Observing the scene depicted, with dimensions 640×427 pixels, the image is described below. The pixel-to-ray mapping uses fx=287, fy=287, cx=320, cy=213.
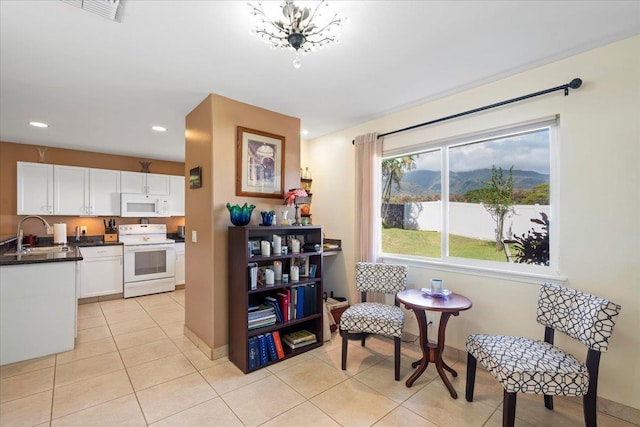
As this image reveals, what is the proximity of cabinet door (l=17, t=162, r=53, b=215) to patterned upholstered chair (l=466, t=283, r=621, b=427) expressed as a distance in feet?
19.7

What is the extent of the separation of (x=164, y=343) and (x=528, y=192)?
3860mm

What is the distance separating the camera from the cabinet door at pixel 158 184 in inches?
210

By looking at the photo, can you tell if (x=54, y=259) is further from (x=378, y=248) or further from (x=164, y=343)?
(x=378, y=248)

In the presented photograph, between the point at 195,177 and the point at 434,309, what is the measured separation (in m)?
2.58

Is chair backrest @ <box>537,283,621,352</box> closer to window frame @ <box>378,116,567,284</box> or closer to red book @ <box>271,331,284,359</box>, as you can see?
window frame @ <box>378,116,567,284</box>

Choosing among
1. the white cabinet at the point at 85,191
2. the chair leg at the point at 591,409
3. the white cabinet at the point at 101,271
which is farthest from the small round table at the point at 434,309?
the white cabinet at the point at 85,191

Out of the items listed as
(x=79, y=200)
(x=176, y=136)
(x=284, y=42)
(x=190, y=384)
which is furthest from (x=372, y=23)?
(x=79, y=200)

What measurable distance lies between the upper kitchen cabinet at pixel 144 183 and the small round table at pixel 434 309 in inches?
192

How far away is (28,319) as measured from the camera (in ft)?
9.01

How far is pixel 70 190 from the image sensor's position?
4637 mm

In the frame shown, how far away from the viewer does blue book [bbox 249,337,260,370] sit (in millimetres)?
2559

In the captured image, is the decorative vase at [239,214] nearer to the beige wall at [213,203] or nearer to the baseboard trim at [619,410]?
the beige wall at [213,203]

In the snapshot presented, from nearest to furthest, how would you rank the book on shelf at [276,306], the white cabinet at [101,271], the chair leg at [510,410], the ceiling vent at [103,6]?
the ceiling vent at [103,6] < the chair leg at [510,410] < the book on shelf at [276,306] < the white cabinet at [101,271]

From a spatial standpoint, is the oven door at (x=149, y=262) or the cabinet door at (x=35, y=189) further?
the oven door at (x=149, y=262)
